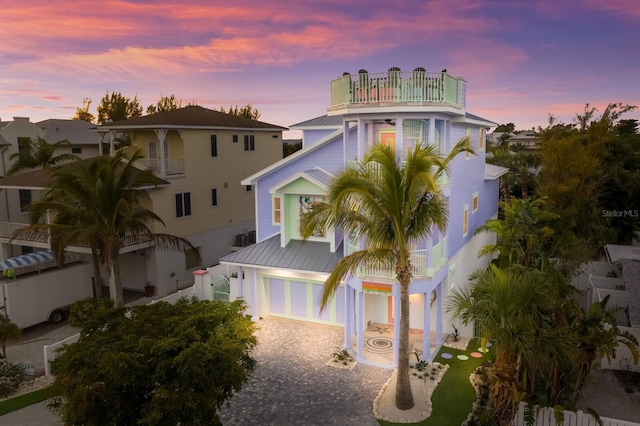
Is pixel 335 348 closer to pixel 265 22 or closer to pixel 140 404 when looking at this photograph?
pixel 140 404

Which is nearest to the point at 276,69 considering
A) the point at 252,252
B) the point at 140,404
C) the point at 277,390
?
the point at 252,252

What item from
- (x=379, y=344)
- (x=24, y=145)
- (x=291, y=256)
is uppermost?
(x=24, y=145)

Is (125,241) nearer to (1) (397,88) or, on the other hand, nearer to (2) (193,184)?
(2) (193,184)

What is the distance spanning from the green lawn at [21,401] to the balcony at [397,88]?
13.0m

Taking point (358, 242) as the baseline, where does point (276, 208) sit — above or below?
above

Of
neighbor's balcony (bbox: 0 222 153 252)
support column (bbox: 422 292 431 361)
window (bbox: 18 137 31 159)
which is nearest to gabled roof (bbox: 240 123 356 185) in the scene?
neighbor's balcony (bbox: 0 222 153 252)

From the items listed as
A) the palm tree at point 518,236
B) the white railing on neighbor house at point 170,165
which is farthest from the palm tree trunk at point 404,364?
the white railing on neighbor house at point 170,165

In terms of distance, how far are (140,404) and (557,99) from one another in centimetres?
3509

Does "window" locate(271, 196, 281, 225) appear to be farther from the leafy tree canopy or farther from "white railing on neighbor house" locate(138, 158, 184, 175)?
the leafy tree canopy

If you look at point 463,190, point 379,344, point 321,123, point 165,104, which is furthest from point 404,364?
point 165,104

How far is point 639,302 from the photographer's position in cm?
1678

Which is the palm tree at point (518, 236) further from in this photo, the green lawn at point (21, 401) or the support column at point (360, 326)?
the green lawn at point (21, 401)

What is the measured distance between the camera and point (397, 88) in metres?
15.2

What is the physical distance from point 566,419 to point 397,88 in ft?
33.3
